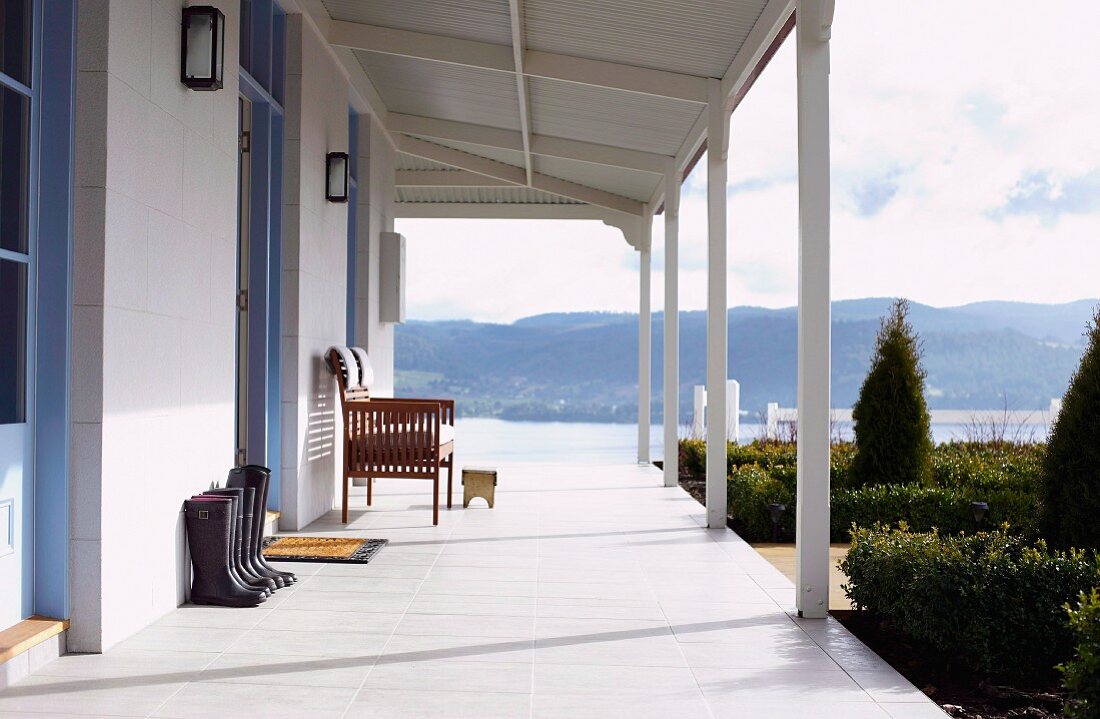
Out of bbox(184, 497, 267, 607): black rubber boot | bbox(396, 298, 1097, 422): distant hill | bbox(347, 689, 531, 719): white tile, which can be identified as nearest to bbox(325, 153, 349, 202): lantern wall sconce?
bbox(184, 497, 267, 607): black rubber boot

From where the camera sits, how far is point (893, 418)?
6855mm

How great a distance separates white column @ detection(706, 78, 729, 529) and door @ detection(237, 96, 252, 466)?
2813 mm

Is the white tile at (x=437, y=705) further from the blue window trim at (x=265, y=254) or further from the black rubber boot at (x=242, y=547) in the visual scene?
the blue window trim at (x=265, y=254)

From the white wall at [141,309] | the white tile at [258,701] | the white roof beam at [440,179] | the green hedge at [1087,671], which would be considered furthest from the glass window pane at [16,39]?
the white roof beam at [440,179]

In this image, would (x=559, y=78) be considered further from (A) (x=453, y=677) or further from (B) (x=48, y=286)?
(A) (x=453, y=677)

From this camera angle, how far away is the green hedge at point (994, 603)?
334cm

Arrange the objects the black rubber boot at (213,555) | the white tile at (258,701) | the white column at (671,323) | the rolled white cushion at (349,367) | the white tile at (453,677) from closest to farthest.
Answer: the white tile at (258,701) < the white tile at (453,677) < the black rubber boot at (213,555) < the rolled white cushion at (349,367) < the white column at (671,323)

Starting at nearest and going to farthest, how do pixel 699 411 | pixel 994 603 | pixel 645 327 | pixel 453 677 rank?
pixel 453 677 → pixel 994 603 → pixel 645 327 → pixel 699 411

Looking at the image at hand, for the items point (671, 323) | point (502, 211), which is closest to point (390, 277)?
point (671, 323)

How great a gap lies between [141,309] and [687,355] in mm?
26416

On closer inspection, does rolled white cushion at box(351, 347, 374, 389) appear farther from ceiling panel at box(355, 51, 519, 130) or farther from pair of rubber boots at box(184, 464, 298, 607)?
pair of rubber boots at box(184, 464, 298, 607)

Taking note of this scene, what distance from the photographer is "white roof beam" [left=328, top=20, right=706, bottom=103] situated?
6.47 meters

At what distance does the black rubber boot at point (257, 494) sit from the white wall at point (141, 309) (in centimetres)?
11

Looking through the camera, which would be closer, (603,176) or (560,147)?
(560,147)
